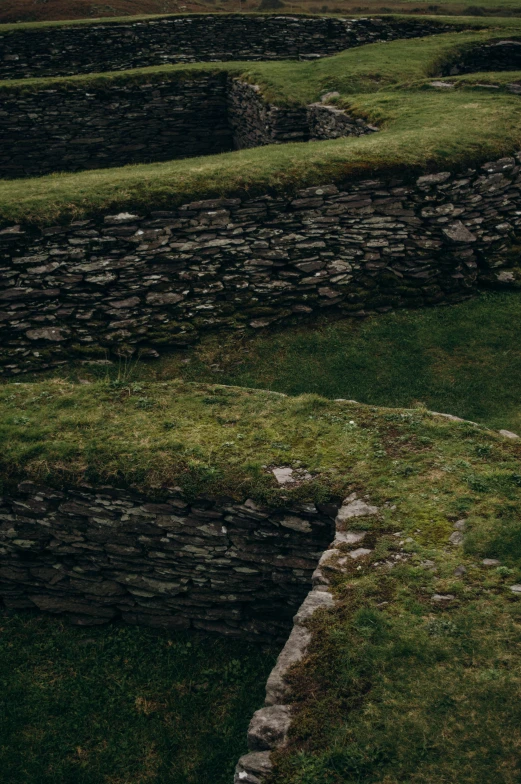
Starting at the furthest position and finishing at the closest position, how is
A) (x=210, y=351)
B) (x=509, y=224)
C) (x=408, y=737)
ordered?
(x=509, y=224) < (x=210, y=351) < (x=408, y=737)

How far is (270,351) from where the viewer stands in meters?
13.4

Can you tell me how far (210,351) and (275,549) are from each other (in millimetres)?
6233

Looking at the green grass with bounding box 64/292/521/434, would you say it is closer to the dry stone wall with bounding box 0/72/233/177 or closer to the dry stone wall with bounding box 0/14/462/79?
the dry stone wall with bounding box 0/72/233/177

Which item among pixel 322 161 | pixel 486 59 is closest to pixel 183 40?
pixel 486 59

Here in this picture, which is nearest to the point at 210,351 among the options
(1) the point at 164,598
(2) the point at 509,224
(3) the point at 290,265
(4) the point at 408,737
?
(3) the point at 290,265

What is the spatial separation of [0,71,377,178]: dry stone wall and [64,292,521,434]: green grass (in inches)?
427

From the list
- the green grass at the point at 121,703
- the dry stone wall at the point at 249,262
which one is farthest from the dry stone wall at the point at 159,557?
the dry stone wall at the point at 249,262

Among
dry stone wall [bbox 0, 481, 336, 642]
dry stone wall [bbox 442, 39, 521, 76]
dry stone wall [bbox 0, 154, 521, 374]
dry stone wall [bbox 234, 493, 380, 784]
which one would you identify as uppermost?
dry stone wall [bbox 442, 39, 521, 76]

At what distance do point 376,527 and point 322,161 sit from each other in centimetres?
953

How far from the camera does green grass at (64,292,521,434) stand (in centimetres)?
1212

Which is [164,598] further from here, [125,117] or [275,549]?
[125,117]

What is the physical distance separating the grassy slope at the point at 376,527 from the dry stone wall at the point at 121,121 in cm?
1510

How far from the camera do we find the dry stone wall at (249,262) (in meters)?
12.9

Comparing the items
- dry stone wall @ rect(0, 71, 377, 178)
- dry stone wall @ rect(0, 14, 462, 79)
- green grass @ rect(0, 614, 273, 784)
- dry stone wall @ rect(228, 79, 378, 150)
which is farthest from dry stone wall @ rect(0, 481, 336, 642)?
dry stone wall @ rect(0, 14, 462, 79)
